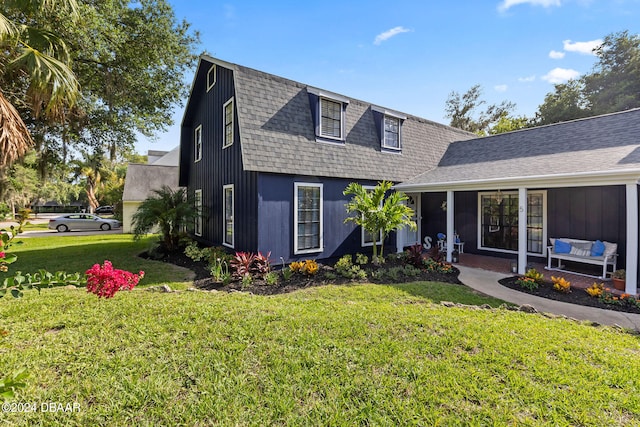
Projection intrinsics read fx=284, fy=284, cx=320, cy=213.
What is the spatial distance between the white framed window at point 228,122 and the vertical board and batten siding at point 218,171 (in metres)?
0.18

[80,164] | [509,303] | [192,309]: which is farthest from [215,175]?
[80,164]

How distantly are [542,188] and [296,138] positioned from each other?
24.1 ft

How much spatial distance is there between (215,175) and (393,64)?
7673 mm

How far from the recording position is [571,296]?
5.73m

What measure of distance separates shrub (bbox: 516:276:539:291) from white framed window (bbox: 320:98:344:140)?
606cm

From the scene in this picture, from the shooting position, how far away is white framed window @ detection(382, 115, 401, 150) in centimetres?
1025

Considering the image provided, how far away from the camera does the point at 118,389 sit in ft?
8.21

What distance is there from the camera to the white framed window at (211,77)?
9.73 metres

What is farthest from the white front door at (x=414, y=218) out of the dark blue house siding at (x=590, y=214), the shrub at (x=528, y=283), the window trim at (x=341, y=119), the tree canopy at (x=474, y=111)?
the tree canopy at (x=474, y=111)

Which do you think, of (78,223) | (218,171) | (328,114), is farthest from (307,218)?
(78,223)

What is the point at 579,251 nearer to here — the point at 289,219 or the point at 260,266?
the point at 289,219

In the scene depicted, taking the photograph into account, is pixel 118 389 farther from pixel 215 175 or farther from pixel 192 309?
pixel 215 175

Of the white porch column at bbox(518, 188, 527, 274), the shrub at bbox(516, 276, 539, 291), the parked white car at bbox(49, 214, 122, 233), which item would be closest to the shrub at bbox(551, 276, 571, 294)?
the shrub at bbox(516, 276, 539, 291)

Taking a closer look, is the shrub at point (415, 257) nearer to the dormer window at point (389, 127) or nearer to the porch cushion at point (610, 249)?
the dormer window at point (389, 127)
